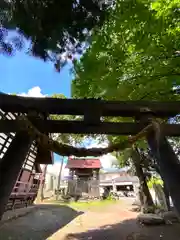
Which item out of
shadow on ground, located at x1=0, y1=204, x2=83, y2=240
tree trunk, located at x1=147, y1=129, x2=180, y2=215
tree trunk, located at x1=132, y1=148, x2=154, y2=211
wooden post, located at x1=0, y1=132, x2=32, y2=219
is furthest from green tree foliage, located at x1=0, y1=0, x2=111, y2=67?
tree trunk, located at x1=132, y1=148, x2=154, y2=211

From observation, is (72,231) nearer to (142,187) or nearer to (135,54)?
(142,187)

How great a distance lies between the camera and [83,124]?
3898 millimetres

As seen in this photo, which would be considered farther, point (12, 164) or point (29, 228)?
point (29, 228)

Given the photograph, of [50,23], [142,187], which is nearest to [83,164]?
[142,187]

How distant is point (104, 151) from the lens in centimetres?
404

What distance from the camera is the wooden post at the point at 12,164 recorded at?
10.7ft

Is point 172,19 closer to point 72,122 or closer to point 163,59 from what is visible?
point 163,59

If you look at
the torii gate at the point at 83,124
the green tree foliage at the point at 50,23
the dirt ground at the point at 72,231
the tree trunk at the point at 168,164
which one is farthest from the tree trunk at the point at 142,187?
the green tree foliage at the point at 50,23

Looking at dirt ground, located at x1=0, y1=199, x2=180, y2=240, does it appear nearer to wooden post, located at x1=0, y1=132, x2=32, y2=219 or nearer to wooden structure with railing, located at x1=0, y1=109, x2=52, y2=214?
wooden structure with railing, located at x1=0, y1=109, x2=52, y2=214

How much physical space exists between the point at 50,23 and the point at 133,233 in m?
8.58

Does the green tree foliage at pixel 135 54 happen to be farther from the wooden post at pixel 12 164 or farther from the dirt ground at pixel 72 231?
the dirt ground at pixel 72 231

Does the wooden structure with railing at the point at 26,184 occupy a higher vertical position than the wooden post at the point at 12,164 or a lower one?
higher

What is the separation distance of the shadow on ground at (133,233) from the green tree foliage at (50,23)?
7247 mm

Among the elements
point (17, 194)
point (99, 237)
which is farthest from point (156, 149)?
point (17, 194)
